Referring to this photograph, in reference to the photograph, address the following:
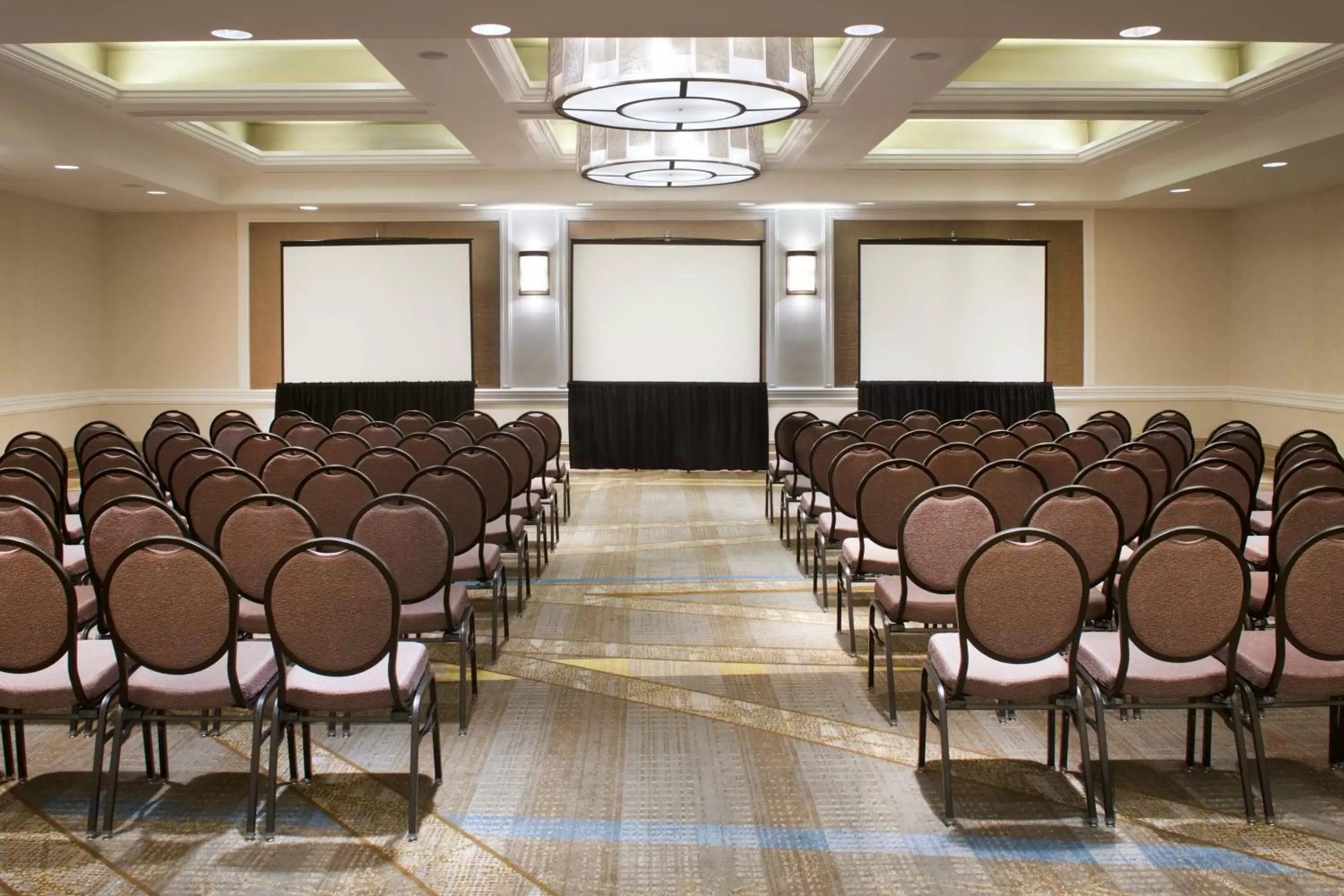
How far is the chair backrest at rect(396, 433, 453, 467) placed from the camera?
776 centimetres

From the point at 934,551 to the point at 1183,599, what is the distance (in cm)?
122

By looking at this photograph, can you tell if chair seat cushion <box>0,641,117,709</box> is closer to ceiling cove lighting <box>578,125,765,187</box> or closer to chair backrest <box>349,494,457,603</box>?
chair backrest <box>349,494,457,603</box>

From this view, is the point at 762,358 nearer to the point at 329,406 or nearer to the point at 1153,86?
the point at 329,406

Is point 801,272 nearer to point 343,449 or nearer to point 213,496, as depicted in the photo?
point 343,449

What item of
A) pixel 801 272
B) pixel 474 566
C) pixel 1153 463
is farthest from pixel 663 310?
pixel 474 566

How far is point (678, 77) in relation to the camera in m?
6.55

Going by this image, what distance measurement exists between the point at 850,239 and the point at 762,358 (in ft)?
6.09

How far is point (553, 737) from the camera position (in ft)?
15.5

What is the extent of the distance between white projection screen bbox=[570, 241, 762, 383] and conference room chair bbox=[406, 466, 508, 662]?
29.0 ft

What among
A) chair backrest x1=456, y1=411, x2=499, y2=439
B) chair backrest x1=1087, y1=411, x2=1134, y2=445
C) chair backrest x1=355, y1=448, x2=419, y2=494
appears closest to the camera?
chair backrest x1=355, y1=448, x2=419, y2=494

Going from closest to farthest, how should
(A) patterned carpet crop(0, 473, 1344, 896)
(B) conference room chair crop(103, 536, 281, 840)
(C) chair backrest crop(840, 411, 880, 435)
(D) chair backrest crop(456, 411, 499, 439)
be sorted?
(A) patterned carpet crop(0, 473, 1344, 896), (B) conference room chair crop(103, 536, 281, 840), (C) chair backrest crop(840, 411, 880, 435), (D) chair backrest crop(456, 411, 499, 439)

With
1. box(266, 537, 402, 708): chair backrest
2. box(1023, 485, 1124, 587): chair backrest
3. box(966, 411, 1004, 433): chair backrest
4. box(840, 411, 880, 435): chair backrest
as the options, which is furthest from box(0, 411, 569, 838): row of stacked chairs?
box(966, 411, 1004, 433): chair backrest

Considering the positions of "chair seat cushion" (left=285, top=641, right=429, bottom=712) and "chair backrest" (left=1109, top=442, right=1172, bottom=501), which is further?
"chair backrest" (left=1109, top=442, right=1172, bottom=501)

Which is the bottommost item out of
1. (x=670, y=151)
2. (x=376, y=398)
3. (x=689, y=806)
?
(x=689, y=806)
